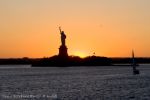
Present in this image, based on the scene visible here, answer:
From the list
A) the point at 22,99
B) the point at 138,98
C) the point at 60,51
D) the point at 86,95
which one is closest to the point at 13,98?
the point at 22,99

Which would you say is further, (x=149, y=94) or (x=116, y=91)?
(x=116, y=91)

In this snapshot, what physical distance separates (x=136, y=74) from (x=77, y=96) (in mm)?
57669

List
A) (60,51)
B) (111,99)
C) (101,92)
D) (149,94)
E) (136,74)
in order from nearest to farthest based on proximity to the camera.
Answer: (111,99), (149,94), (101,92), (136,74), (60,51)

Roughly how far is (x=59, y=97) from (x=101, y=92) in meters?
7.58

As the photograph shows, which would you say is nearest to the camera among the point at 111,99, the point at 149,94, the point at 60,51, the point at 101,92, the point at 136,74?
the point at 111,99

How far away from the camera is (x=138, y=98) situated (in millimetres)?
57688

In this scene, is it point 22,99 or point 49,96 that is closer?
point 22,99

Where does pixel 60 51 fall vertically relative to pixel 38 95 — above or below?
above

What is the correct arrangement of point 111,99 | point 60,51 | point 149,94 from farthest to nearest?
1. point 60,51
2. point 149,94
3. point 111,99

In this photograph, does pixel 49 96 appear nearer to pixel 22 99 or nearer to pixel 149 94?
pixel 22 99

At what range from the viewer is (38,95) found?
6309 centimetres

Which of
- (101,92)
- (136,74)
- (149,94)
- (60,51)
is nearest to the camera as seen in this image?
(149,94)

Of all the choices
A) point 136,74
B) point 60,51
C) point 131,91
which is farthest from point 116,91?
point 60,51

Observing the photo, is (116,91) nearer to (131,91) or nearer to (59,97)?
(131,91)
